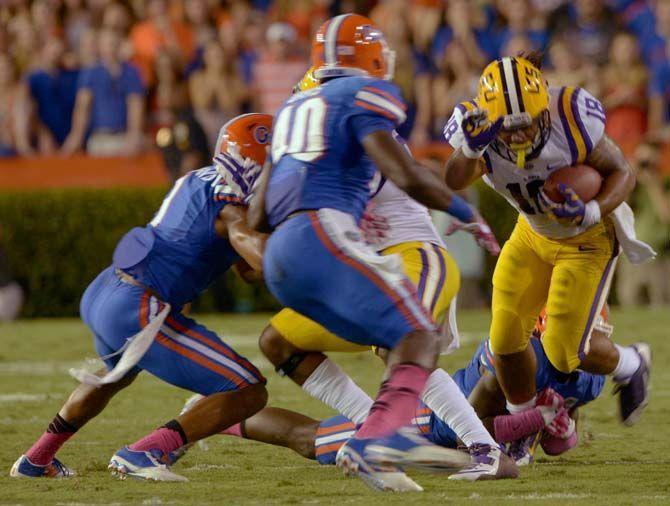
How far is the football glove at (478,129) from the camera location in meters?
4.91

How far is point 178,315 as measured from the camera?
5.06 meters

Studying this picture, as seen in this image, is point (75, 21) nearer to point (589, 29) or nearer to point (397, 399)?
point (589, 29)

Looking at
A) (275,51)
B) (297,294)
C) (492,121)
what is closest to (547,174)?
(492,121)

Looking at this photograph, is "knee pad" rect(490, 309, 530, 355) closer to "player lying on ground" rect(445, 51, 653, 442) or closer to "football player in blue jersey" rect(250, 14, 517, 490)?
"player lying on ground" rect(445, 51, 653, 442)

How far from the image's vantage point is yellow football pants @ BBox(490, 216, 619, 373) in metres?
5.50

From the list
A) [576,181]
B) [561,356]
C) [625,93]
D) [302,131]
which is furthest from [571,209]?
[625,93]

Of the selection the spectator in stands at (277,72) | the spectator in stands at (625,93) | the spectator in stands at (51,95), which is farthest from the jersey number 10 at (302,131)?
the spectator in stands at (51,95)

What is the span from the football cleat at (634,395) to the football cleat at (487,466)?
1.11m

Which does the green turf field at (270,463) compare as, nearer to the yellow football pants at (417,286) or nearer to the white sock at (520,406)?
the white sock at (520,406)

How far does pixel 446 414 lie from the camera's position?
4.93 m

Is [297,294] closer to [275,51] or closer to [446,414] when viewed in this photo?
[446,414]

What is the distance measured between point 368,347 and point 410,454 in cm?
98

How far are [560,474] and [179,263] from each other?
5.13 ft

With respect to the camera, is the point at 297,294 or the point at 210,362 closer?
the point at 297,294
